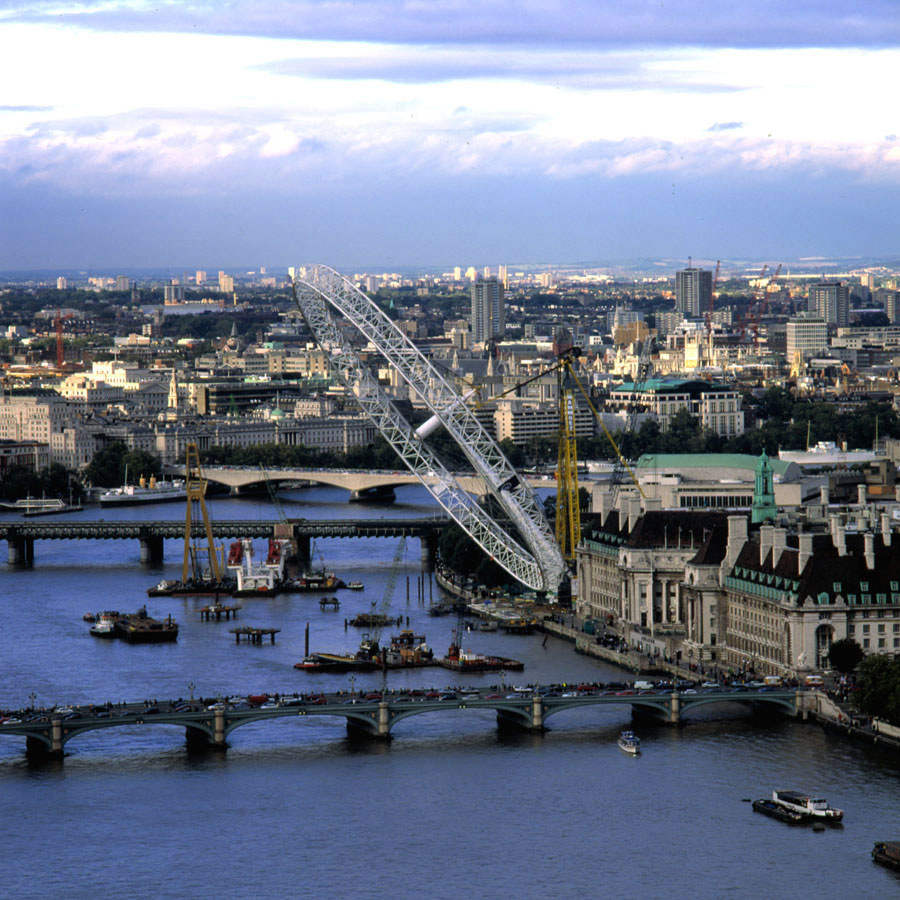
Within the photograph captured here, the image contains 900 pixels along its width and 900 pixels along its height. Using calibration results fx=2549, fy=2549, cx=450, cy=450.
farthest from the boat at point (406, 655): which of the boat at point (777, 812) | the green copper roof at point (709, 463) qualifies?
the green copper roof at point (709, 463)

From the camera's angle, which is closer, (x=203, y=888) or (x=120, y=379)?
(x=203, y=888)

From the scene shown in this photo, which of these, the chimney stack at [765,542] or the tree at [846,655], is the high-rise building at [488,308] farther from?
the tree at [846,655]

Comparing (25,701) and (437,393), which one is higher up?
(437,393)

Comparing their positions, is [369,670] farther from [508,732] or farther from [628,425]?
[628,425]

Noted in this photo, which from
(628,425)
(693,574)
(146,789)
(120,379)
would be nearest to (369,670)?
(693,574)

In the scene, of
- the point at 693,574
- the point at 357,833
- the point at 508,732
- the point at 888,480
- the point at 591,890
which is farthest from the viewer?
the point at 888,480
